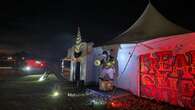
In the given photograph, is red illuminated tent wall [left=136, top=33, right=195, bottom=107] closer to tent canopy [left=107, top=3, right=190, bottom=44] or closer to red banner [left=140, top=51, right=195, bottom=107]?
red banner [left=140, top=51, right=195, bottom=107]

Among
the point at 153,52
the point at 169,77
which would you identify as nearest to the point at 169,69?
the point at 169,77

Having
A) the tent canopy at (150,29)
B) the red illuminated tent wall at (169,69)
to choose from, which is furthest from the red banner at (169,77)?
the tent canopy at (150,29)

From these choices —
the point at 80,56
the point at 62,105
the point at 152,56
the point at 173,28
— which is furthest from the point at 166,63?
the point at 80,56

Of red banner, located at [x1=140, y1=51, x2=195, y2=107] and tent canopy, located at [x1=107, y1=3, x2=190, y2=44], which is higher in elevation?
tent canopy, located at [x1=107, y1=3, x2=190, y2=44]

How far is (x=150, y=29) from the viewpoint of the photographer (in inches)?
503

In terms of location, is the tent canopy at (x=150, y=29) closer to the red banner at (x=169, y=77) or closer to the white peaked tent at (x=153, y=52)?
the white peaked tent at (x=153, y=52)

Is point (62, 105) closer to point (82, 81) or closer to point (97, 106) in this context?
point (97, 106)

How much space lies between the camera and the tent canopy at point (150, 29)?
12108 mm

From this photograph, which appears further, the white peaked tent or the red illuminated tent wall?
the white peaked tent

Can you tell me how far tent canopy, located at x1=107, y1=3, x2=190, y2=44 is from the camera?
12108 mm

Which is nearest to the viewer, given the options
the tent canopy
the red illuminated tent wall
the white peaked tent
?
the red illuminated tent wall

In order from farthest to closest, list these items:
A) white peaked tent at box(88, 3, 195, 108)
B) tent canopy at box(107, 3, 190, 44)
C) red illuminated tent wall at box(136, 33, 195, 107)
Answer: tent canopy at box(107, 3, 190, 44) → white peaked tent at box(88, 3, 195, 108) → red illuminated tent wall at box(136, 33, 195, 107)

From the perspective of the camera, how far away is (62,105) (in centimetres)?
1036

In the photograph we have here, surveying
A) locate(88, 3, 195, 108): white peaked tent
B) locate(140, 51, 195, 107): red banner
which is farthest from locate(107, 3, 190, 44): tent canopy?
locate(140, 51, 195, 107): red banner
